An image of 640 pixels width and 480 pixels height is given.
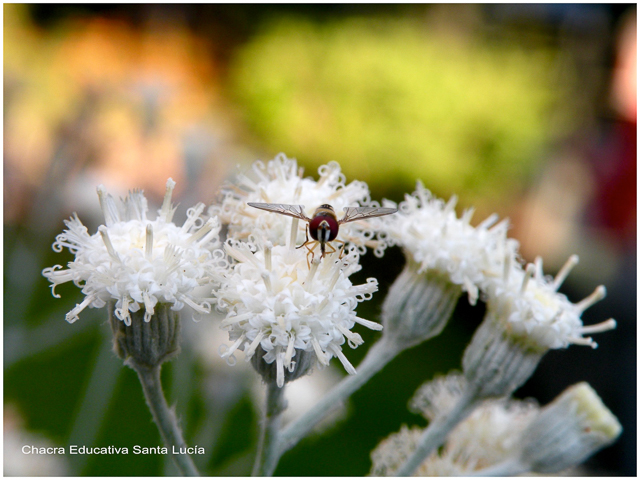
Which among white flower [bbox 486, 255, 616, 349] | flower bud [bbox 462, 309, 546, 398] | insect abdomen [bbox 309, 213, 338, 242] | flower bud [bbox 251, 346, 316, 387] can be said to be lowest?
flower bud [bbox 462, 309, 546, 398]

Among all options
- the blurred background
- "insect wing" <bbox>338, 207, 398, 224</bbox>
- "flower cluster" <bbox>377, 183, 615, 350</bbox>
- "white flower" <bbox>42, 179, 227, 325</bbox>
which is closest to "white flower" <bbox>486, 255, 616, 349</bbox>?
"flower cluster" <bbox>377, 183, 615, 350</bbox>

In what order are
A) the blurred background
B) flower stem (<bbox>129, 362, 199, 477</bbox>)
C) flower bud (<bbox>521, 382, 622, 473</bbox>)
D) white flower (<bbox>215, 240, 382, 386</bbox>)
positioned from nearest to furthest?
white flower (<bbox>215, 240, 382, 386</bbox>) < flower stem (<bbox>129, 362, 199, 477</bbox>) < flower bud (<bbox>521, 382, 622, 473</bbox>) < the blurred background

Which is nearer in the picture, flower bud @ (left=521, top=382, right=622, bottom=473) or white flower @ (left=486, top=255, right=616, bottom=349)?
white flower @ (left=486, top=255, right=616, bottom=349)

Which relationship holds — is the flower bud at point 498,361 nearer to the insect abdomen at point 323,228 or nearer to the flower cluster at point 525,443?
the flower cluster at point 525,443

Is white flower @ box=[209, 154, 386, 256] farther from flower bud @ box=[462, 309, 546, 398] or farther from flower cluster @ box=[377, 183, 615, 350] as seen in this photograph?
flower bud @ box=[462, 309, 546, 398]

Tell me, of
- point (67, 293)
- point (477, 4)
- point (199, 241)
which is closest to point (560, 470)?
point (199, 241)

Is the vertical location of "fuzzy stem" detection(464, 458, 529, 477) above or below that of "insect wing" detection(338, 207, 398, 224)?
below

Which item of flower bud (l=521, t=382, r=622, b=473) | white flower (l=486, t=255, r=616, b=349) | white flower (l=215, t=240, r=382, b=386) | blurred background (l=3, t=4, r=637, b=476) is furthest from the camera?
blurred background (l=3, t=4, r=637, b=476)
